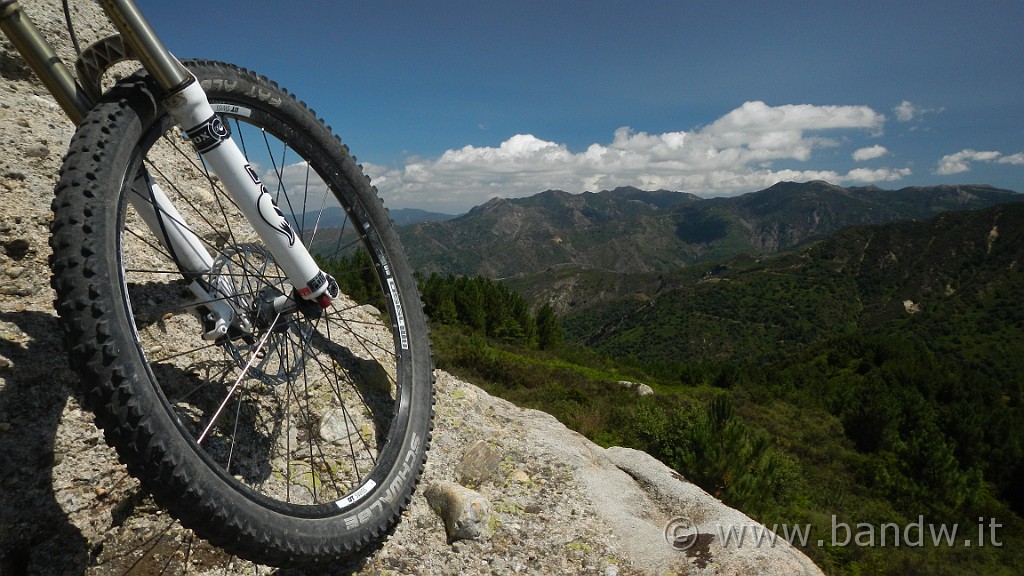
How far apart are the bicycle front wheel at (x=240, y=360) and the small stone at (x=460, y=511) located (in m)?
0.43

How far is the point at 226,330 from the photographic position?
349 cm

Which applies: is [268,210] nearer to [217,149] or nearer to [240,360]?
[217,149]

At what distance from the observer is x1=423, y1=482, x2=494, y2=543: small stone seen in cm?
399

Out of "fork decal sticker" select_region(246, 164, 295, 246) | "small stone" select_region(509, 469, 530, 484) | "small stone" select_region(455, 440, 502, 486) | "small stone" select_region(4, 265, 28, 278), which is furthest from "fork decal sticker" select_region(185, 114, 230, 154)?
"small stone" select_region(509, 469, 530, 484)

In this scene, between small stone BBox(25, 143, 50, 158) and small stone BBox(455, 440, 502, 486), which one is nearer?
small stone BBox(455, 440, 502, 486)

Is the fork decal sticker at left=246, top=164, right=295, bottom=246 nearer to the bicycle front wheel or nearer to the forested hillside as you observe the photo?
the bicycle front wheel

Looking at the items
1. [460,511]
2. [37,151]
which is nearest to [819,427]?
[460,511]

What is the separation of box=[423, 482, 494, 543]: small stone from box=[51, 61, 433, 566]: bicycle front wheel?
43cm

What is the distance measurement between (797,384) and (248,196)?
207 ft

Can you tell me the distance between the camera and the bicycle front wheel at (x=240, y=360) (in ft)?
7.30

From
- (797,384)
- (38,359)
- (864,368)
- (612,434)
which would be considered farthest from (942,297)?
(38,359)

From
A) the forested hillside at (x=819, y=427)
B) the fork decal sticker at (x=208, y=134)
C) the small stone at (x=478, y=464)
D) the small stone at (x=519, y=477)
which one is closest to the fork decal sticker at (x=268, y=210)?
the fork decal sticker at (x=208, y=134)

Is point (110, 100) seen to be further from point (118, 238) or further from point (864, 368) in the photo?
point (864, 368)

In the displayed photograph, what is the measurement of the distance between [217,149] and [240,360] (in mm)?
1534
